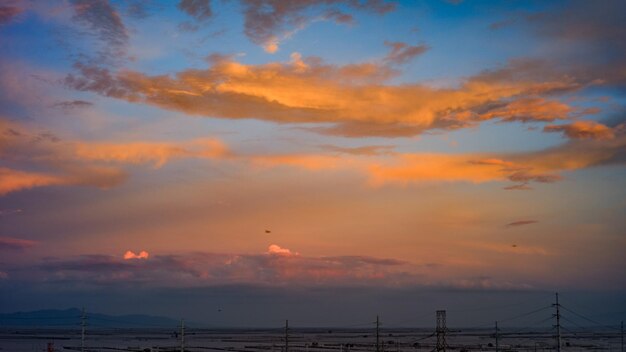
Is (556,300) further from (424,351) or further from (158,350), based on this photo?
(158,350)

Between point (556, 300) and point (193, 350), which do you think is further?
point (193, 350)

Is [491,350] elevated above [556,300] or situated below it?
below

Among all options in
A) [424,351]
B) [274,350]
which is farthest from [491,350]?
[274,350]

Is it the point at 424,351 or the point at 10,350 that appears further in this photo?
the point at 424,351

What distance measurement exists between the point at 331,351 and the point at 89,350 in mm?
62772

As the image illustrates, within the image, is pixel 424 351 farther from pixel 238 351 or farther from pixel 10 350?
pixel 10 350

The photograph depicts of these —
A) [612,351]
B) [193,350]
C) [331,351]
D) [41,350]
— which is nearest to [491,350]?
[612,351]

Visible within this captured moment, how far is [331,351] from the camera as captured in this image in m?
168

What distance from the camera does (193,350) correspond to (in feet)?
536

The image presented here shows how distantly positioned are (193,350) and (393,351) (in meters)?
52.1

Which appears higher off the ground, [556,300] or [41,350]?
[556,300]

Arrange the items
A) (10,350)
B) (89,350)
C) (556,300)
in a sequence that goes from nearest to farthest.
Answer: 1. (556,300)
2. (10,350)
3. (89,350)

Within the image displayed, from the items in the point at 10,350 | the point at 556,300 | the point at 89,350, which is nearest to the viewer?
the point at 556,300

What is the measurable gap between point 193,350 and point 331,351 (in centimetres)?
3644
